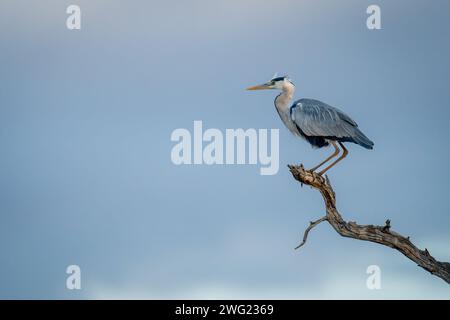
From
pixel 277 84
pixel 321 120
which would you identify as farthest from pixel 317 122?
pixel 277 84

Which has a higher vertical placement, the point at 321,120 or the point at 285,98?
the point at 285,98

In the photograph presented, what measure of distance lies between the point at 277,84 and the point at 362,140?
7.41 feet

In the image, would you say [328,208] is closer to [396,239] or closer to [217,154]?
[396,239]

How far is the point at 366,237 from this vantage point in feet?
40.6

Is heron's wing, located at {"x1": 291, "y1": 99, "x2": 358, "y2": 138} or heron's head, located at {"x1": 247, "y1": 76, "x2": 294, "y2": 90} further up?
heron's head, located at {"x1": 247, "y1": 76, "x2": 294, "y2": 90}

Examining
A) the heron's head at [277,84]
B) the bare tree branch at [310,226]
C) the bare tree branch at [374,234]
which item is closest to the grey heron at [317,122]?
the heron's head at [277,84]

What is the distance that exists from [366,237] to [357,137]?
7.24ft

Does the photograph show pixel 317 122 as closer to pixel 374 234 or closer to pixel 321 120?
pixel 321 120

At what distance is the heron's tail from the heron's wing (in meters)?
0.09

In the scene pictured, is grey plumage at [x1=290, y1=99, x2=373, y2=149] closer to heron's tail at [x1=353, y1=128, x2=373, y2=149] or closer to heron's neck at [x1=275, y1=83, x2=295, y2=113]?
heron's tail at [x1=353, y1=128, x2=373, y2=149]

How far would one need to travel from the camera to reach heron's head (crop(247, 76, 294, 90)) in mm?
15062

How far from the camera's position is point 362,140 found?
1378 centimetres

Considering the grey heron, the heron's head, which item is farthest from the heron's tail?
the heron's head
